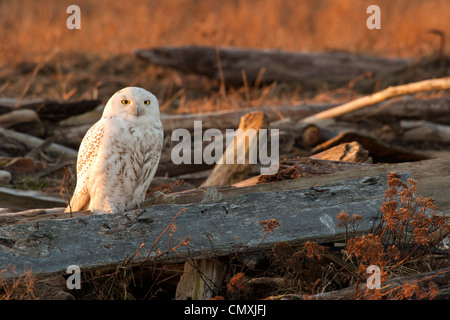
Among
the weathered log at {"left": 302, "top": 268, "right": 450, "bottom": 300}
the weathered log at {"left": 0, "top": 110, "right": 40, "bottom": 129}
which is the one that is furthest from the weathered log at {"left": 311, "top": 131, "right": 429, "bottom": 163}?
the weathered log at {"left": 0, "top": 110, "right": 40, "bottom": 129}

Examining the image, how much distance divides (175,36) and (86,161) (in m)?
8.29

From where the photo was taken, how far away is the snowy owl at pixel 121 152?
3732mm

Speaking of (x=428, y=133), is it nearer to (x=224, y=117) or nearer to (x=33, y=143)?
(x=224, y=117)

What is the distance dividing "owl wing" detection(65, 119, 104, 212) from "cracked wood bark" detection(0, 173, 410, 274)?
1.84 feet

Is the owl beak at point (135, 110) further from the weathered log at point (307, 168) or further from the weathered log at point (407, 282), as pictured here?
the weathered log at point (407, 282)

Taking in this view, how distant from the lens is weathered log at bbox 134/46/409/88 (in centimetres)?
845

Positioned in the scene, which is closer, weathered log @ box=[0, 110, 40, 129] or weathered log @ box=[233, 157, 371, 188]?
weathered log @ box=[233, 157, 371, 188]

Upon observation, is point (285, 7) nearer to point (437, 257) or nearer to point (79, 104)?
point (79, 104)

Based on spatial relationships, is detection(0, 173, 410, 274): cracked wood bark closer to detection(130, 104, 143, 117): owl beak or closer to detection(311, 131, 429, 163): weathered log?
detection(130, 104, 143, 117): owl beak

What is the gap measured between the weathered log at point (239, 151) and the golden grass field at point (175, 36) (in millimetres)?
2243
